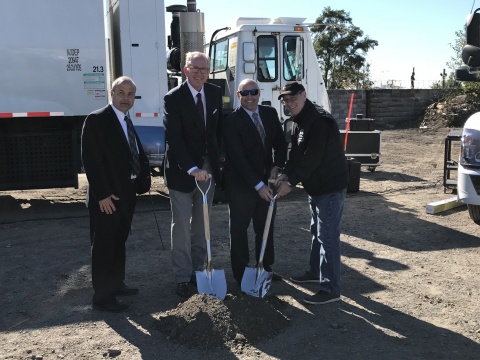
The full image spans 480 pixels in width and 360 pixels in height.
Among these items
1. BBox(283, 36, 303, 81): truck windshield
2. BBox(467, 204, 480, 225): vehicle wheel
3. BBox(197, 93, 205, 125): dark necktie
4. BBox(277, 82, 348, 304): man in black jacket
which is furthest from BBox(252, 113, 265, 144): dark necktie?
BBox(283, 36, 303, 81): truck windshield

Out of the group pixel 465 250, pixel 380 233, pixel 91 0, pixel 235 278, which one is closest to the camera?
pixel 235 278

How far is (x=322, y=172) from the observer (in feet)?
15.0

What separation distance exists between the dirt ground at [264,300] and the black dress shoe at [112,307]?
2.5 inches

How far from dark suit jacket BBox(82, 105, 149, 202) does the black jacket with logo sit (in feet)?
4.49

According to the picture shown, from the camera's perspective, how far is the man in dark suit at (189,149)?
466 centimetres

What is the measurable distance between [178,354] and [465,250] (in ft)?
12.8

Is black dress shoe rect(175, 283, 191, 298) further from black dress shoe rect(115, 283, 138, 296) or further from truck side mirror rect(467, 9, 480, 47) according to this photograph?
truck side mirror rect(467, 9, 480, 47)

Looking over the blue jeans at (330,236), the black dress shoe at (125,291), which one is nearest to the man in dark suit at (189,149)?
the black dress shoe at (125,291)

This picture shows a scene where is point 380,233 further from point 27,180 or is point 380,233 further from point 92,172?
point 27,180

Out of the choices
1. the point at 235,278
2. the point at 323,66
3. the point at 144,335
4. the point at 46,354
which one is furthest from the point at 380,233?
the point at 323,66

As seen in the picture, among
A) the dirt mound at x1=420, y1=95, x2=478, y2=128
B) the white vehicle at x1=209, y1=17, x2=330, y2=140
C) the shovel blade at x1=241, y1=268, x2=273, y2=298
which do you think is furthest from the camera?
the dirt mound at x1=420, y1=95, x2=478, y2=128

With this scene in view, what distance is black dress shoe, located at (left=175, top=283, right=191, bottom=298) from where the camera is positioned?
4762mm

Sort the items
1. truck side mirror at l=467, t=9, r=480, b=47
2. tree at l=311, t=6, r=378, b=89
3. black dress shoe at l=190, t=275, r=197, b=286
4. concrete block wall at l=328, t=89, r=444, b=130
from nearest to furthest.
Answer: black dress shoe at l=190, t=275, r=197, b=286
truck side mirror at l=467, t=9, r=480, b=47
concrete block wall at l=328, t=89, r=444, b=130
tree at l=311, t=6, r=378, b=89

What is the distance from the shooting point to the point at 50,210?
343 inches
